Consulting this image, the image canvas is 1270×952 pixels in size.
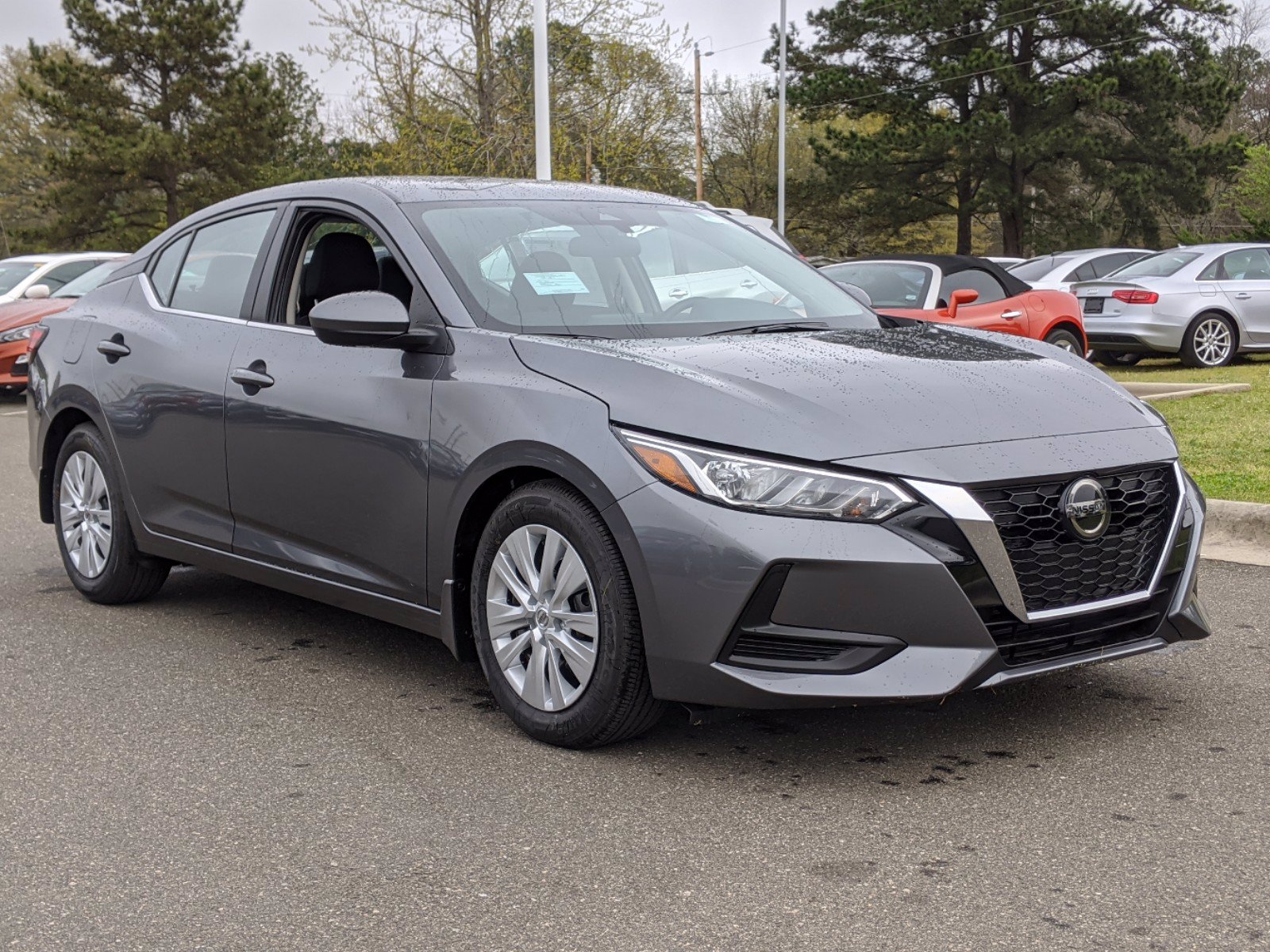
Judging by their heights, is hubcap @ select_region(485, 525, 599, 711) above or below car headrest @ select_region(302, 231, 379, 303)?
below

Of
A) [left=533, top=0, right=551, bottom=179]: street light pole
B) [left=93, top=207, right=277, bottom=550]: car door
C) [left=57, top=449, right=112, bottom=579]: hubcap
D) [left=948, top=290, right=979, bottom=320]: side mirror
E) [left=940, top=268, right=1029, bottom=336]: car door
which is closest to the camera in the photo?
[left=93, top=207, right=277, bottom=550]: car door

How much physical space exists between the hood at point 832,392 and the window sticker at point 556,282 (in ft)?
1.17

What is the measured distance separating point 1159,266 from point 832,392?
47.6 ft

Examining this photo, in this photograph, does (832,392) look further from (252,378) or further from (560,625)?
(252,378)

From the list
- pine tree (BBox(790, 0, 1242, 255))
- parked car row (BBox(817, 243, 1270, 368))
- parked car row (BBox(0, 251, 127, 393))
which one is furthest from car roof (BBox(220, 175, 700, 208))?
pine tree (BBox(790, 0, 1242, 255))

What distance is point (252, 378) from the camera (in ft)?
16.5

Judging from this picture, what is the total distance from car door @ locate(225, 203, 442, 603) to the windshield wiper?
0.90m

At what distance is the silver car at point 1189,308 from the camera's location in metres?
16.2

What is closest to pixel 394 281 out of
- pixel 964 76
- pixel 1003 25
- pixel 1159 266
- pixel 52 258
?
pixel 1159 266

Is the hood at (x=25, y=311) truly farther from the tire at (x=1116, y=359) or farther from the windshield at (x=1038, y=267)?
the tire at (x=1116, y=359)

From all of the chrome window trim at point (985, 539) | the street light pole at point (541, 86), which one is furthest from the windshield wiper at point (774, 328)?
the street light pole at point (541, 86)

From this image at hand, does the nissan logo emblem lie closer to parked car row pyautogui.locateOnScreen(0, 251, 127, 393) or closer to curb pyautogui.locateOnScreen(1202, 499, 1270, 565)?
curb pyautogui.locateOnScreen(1202, 499, 1270, 565)

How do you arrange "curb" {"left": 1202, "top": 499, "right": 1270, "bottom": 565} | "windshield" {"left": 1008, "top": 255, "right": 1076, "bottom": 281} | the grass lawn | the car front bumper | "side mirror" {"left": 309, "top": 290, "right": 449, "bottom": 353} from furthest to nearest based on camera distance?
"windshield" {"left": 1008, "top": 255, "right": 1076, "bottom": 281} < the grass lawn < "curb" {"left": 1202, "top": 499, "right": 1270, "bottom": 565} < "side mirror" {"left": 309, "top": 290, "right": 449, "bottom": 353} < the car front bumper

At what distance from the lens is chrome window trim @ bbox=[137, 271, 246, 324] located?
535 cm
